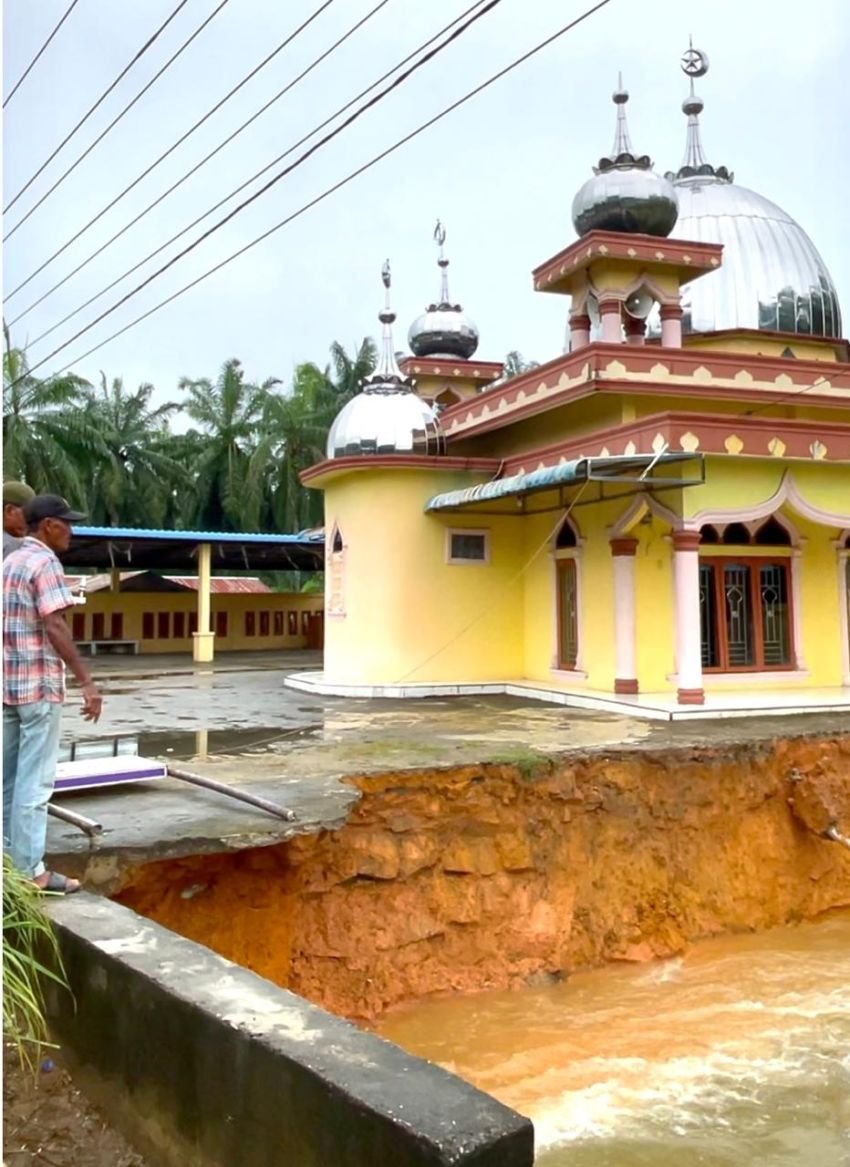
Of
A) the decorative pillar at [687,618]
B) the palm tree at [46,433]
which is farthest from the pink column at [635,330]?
the palm tree at [46,433]

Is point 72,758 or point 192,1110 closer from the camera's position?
point 192,1110

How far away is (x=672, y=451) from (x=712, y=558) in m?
2.34

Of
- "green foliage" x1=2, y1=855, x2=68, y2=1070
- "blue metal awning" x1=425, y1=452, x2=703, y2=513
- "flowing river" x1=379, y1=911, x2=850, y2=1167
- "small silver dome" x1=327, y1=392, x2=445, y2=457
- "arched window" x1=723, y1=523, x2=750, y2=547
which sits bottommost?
"flowing river" x1=379, y1=911, x2=850, y2=1167

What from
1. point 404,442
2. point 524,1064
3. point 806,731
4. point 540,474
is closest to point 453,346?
point 404,442

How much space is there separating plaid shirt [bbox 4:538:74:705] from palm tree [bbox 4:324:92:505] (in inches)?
971

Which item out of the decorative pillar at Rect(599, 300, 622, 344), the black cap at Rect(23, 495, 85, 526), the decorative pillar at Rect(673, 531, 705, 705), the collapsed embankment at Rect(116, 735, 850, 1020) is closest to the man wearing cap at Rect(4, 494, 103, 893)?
the black cap at Rect(23, 495, 85, 526)

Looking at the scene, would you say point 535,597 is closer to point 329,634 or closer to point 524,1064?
point 329,634

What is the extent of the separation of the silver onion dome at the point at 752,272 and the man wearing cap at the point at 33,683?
1433 cm

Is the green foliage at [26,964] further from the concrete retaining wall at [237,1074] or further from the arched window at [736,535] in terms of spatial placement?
the arched window at [736,535]

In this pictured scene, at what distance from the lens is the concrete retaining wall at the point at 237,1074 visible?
2.30 meters

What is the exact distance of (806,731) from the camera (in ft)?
30.3

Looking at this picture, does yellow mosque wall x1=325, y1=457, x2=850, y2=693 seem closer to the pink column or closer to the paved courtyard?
the paved courtyard

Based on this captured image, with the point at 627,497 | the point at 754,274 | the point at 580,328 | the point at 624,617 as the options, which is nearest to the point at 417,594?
the point at 624,617

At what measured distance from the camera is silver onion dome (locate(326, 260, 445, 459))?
15078mm
